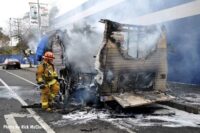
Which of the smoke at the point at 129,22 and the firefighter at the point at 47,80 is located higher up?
the smoke at the point at 129,22

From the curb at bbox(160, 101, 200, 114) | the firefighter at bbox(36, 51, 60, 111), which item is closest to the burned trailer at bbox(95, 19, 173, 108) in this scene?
the curb at bbox(160, 101, 200, 114)

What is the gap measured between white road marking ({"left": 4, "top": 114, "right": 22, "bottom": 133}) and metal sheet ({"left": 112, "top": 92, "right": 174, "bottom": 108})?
249 centimetres

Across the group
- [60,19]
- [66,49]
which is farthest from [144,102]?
[60,19]

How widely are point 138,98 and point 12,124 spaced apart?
318cm

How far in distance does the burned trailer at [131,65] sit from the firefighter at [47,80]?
116 cm

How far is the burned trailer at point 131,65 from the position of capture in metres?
8.88

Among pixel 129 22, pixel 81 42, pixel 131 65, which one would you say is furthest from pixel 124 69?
pixel 129 22

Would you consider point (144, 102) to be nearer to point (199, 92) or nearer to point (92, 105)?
point (92, 105)

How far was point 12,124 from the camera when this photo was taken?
7473mm

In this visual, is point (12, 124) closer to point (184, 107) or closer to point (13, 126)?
point (13, 126)

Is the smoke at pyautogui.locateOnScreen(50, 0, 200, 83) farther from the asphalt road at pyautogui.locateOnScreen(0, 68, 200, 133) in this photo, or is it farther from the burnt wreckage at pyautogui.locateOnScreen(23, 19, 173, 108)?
the asphalt road at pyautogui.locateOnScreen(0, 68, 200, 133)

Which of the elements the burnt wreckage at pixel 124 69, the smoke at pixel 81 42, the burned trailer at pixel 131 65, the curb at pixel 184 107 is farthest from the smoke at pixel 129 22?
the curb at pixel 184 107

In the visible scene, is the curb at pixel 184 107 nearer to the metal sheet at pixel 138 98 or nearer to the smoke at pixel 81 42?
the metal sheet at pixel 138 98

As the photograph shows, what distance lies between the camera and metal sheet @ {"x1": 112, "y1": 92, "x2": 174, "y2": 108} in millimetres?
8570
